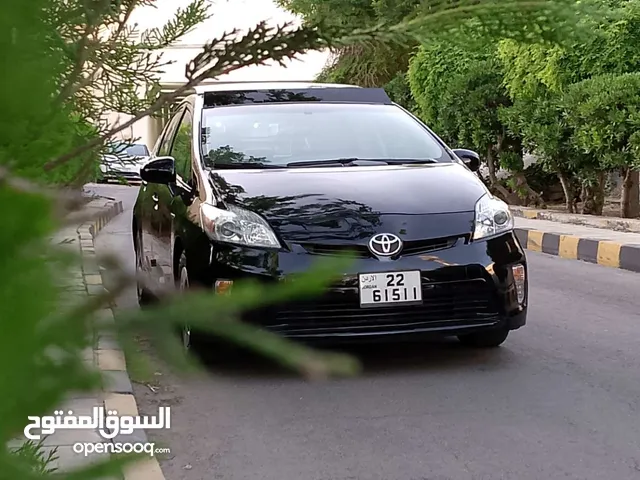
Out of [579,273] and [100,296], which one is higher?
[100,296]

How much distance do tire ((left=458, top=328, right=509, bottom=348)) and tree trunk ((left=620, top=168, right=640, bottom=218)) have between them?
6.64m

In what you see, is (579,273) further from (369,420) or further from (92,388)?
(92,388)

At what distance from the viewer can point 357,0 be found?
95 centimetres

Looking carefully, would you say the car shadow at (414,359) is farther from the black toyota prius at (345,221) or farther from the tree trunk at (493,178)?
the tree trunk at (493,178)

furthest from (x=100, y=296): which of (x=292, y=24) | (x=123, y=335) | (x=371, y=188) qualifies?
(x=371, y=188)

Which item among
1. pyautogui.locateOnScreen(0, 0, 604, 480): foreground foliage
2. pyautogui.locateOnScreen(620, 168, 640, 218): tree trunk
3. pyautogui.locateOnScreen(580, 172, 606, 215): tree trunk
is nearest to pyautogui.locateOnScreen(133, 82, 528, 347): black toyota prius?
pyautogui.locateOnScreen(0, 0, 604, 480): foreground foliage

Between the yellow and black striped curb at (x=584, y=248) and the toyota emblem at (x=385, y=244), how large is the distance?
183 inches

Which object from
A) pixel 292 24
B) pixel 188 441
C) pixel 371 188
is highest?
pixel 292 24

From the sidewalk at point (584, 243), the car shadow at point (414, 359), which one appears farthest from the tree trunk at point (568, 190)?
the car shadow at point (414, 359)

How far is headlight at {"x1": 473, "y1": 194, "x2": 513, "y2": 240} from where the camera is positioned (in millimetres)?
4109

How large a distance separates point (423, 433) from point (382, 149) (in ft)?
5.87

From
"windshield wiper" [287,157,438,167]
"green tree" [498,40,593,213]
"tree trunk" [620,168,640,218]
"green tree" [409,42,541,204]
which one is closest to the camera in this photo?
"windshield wiper" [287,157,438,167]

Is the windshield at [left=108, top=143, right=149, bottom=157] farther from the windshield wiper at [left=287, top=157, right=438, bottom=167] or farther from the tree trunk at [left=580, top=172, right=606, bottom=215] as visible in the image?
the tree trunk at [left=580, top=172, right=606, bottom=215]

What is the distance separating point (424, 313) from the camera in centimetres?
392
